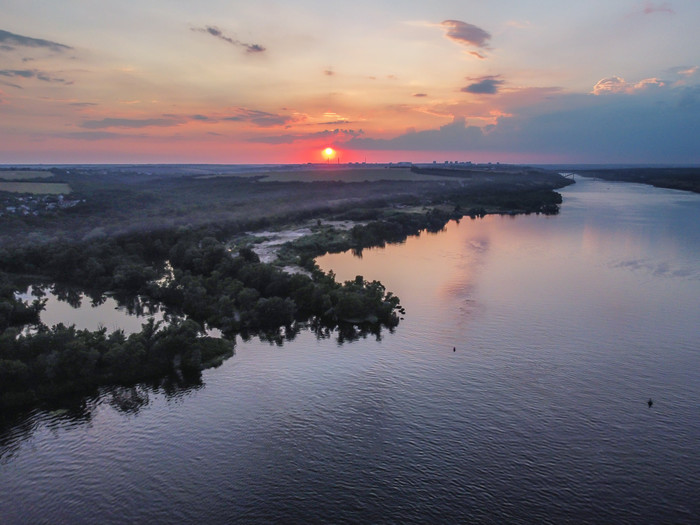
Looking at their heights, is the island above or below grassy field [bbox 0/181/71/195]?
below

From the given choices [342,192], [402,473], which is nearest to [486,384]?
[402,473]

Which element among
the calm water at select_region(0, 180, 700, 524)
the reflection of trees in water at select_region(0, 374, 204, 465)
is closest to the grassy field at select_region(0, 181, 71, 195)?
the reflection of trees in water at select_region(0, 374, 204, 465)

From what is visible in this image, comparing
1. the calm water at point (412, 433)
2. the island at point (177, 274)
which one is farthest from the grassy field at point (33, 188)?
the calm water at point (412, 433)

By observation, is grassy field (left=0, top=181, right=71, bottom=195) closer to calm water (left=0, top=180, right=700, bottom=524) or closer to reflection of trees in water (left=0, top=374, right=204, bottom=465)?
reflection of trees in water (left=0, top=374, right=204, bottom=465)

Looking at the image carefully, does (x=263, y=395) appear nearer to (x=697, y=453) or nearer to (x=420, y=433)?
(x=420, y=433)

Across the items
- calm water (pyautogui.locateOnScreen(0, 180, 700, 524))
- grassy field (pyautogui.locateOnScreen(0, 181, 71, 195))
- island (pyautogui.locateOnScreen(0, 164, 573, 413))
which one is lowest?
calm water (pyautogui.locateOnScreen(0, 180, 700, 524))

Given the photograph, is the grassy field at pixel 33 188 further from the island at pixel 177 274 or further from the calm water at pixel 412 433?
the calm water at pixel 412 433

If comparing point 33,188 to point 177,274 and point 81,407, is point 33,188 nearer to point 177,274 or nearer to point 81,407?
point 177,274

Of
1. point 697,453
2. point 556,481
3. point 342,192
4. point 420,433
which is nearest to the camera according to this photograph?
point 556,481
